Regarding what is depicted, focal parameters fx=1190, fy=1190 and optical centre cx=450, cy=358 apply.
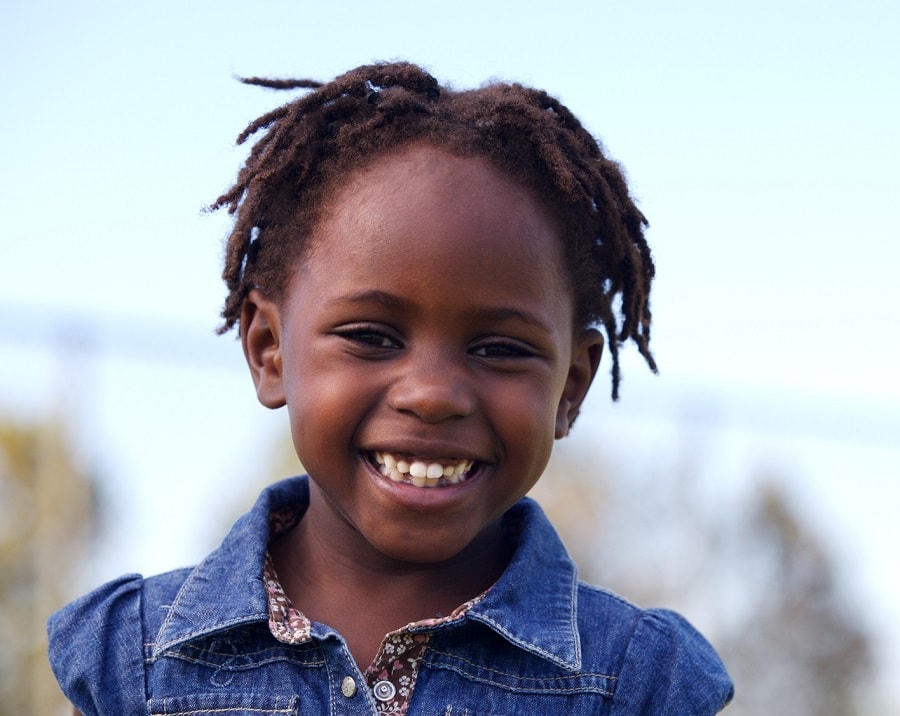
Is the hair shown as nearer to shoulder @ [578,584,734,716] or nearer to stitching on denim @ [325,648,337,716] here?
shoulder @ [578,584,734,716]

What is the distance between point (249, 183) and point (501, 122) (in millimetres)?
576

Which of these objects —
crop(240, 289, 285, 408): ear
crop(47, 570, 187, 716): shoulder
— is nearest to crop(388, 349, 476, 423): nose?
crop(240, 289, 285, 408): ear

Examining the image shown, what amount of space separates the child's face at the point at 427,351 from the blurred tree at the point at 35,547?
567cm

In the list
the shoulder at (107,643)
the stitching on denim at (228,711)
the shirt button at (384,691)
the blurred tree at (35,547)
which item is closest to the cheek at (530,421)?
the shirt button at (384,691)

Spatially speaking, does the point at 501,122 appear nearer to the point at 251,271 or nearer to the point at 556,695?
the point at 251,271

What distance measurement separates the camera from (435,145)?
231 cm

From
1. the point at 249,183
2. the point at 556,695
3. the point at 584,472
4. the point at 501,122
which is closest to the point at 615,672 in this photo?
the point at 556,695

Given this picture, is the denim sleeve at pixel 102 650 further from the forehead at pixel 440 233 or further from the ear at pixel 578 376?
the ear at pixel 578 376

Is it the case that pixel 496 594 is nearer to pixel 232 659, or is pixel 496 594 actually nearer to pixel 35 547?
pixel 232 659

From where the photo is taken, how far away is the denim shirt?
87.2 inches

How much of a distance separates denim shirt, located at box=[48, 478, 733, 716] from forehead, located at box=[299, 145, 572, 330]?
61 cm

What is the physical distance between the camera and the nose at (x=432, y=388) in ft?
6.92

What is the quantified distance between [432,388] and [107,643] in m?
0.88

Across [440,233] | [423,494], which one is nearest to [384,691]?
[423,494]
